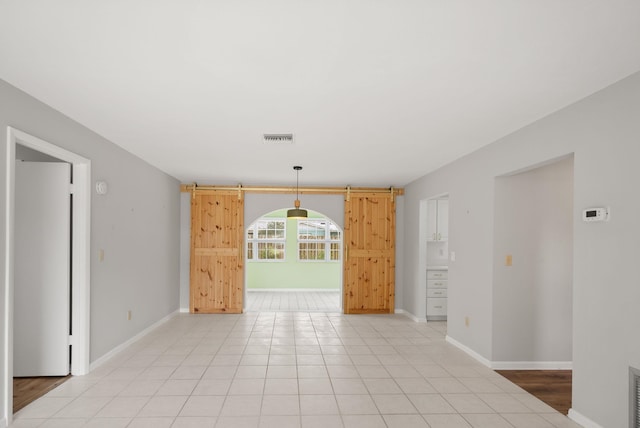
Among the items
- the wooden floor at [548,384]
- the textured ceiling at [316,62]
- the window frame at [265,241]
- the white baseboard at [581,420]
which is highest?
the textured ceiling at [316,62]

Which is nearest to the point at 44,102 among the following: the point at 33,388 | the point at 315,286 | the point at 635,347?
the point at 33,388

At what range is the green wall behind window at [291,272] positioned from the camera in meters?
11.5

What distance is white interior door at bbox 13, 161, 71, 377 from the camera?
3984 millimetres

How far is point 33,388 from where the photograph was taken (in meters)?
3.77

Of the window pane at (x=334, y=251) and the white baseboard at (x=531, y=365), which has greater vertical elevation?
the window pane at (x=334, y=251)

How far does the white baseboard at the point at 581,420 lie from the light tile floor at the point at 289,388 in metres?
0.06

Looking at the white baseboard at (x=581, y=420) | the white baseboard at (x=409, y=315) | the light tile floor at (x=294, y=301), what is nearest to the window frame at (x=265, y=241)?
the light tile floor at (x=294, y=301)

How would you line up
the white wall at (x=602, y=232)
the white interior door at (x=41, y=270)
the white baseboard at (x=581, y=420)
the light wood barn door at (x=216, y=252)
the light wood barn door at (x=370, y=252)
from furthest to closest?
1. the light wood barn door at (x=370, y=252)
2. the light wood barn door at (x=216, y=252)
3. the white interior door at (x=41, y=270)
4. the white baseboard at (x=581, y=420)
5. the white wall at (x=602, y=232)

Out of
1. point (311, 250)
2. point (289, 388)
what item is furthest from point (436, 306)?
point (311, 250)

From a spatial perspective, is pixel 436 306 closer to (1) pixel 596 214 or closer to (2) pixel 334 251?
(1) pixel 596 214

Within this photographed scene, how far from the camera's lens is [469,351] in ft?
16.5

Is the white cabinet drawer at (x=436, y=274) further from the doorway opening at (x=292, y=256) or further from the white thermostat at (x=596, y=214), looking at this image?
the doorway opening at (x=292, y=256)

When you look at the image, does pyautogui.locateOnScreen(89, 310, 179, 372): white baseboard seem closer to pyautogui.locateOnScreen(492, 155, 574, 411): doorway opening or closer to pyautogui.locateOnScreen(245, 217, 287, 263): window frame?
pyautogui.locateOnScreen(492, 155, 574, 411): doorway opening

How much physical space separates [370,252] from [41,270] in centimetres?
551
